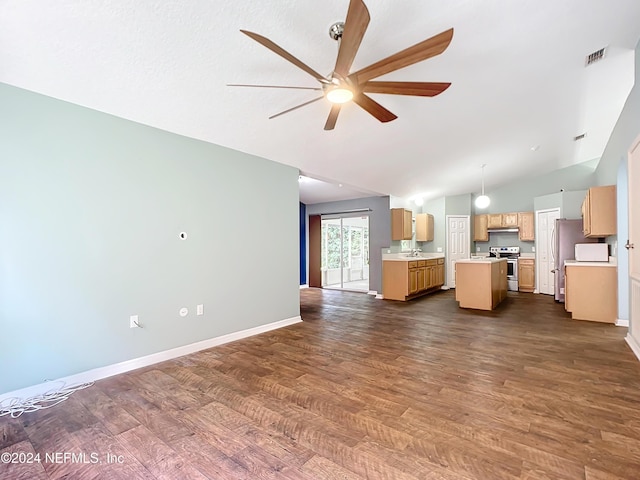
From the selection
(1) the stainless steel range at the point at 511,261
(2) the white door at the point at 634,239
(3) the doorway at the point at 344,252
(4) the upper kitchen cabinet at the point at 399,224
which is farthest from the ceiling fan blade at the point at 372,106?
(1) the stainless steel range at the point at 511,261

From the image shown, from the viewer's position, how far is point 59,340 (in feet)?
8.50

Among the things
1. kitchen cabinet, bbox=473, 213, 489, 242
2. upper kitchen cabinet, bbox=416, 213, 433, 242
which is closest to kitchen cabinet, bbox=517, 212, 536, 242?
kitchen cabinet, bbox=473, 213, 489, 242

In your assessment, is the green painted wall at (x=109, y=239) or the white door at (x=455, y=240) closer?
the green painted wall at (x=109, y=239)

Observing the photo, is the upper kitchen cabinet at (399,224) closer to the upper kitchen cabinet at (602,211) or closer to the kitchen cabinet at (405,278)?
the kitchen cabinet at (405,278)

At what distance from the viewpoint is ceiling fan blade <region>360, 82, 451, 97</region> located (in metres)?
2.24

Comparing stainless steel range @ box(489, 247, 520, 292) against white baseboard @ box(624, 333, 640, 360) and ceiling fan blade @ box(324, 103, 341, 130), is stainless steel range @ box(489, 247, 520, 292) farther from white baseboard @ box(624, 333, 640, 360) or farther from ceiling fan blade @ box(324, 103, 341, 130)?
ceiling fan blade @ box(324, 103, 341, 130)

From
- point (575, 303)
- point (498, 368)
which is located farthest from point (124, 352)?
point (575, 303)

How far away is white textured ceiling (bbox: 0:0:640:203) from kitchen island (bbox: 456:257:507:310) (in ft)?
7.62

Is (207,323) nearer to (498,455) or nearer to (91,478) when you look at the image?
(91,478)

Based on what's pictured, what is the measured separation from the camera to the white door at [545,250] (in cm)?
728

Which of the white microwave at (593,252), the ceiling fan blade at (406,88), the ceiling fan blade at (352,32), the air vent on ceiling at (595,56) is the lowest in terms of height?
the white microwave at (593,252)

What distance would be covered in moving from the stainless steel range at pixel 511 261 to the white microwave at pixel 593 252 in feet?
8.20

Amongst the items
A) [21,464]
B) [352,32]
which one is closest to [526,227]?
[352,32]

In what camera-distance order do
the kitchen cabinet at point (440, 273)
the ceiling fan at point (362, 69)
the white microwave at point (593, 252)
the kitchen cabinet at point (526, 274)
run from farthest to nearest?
the kitchen cabinet at point (440, 273) < the kitchen cabinet at point (526, 274) < the white microwave at point (593, 252) < the ceiling fan at point (362, 69)
